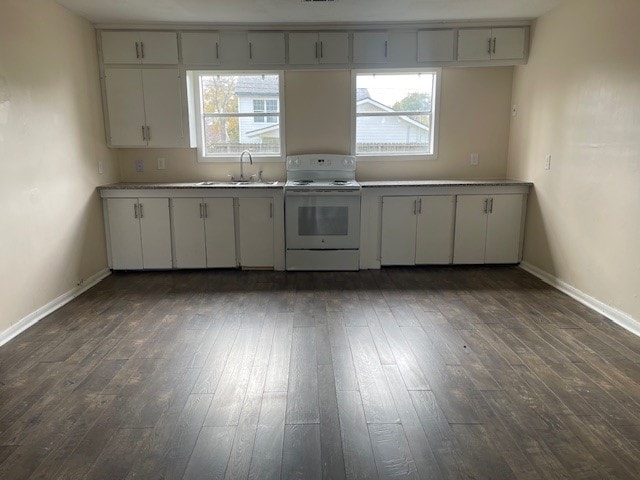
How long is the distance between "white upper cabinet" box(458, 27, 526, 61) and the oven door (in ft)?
6.51

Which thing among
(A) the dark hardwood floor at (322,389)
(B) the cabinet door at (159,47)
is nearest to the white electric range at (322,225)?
(A) the dark hardwood floor at (322,389)

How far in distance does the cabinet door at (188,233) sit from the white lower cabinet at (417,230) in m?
2.00

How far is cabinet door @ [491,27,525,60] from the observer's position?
4.77m

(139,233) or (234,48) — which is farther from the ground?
(234,48)

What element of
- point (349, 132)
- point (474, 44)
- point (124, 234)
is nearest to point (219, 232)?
point (124, 234)

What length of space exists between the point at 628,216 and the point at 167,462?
11.5 ft

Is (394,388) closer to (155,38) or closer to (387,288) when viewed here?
(387,288)

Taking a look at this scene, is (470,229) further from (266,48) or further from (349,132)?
(266,48)

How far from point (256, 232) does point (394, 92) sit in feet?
7.66

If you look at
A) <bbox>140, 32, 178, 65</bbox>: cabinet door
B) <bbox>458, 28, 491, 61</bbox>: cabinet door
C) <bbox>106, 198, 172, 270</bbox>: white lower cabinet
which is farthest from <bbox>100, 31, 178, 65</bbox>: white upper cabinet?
<bbox>458, 28, 491, 61</bbox>: cabinet door

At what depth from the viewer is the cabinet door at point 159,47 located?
4.69 metres

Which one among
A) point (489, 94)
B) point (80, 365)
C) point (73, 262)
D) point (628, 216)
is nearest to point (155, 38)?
point (73, 262)

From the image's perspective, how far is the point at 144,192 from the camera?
4730mm

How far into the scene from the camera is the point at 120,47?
4699mm
